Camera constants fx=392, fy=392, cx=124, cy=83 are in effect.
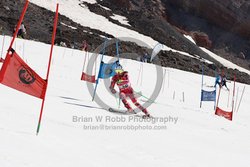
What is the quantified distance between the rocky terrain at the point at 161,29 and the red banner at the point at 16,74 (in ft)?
94.6

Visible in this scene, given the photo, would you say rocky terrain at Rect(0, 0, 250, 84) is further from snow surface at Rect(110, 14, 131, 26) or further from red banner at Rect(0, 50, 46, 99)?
red banner at Rect(0, 50, 46, 99)

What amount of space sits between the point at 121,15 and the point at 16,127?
58.3 meters

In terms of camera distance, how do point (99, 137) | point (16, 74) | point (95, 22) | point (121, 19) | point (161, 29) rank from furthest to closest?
1. point (161, 29)
2. point (121, 19)
3. point (95, 22)
4. point (99, 137)
5. point (16, 74)

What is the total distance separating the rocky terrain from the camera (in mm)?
40875

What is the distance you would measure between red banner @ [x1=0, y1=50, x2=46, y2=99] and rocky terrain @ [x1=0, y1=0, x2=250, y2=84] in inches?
1136

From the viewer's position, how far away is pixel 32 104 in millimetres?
9422

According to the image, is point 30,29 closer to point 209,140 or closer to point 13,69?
point 209,140

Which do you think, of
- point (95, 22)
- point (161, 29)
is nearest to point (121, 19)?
point (161, 29)

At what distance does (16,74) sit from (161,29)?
2310 inches

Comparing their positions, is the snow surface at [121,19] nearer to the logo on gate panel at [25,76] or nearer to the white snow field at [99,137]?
the white snow field at [99,137]

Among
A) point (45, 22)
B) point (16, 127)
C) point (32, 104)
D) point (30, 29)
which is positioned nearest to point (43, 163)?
point (16, 127)

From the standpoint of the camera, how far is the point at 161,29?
6378cm

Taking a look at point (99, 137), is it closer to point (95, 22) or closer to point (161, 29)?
point (95, 22)

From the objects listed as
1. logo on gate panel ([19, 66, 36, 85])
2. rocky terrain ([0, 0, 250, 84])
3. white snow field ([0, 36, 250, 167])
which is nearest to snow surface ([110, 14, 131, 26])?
rocky terrain ([0, 0, 250, 84])
